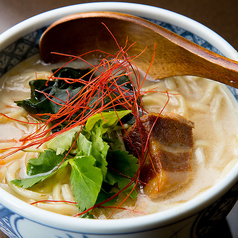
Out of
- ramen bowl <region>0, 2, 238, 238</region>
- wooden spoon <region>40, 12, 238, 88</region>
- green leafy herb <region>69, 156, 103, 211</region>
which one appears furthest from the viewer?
wooden spoon <region>40, 12, 238, 88</region>

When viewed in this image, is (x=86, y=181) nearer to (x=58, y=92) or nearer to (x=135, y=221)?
(x=135, y=221)

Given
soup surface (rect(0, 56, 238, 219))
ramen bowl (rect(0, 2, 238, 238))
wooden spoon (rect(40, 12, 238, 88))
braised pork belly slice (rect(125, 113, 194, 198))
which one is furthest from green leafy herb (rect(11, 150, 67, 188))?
wooden spoon (rect(40, 12, 238, 88))

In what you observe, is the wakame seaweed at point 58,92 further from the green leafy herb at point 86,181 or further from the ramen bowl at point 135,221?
the ramen bowl at point 135,221

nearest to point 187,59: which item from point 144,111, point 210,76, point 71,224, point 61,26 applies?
point 210,76

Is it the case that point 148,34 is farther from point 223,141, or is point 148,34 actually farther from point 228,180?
point 228,180

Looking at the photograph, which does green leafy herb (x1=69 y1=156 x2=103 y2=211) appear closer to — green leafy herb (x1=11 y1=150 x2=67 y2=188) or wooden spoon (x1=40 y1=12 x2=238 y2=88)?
green leafy herb (x1=11 y1=150 x2=67 y2=188)
